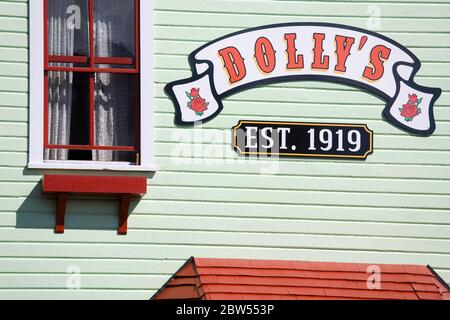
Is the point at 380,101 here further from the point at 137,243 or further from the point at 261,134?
the point at 137,243

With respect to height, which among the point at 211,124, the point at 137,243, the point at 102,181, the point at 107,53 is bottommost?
the point at 137,243

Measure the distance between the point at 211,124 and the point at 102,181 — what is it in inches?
Answer: 48.9

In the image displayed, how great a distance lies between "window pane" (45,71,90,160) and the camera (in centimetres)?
891

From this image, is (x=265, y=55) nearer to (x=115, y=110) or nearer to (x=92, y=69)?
(x=115, y=110)

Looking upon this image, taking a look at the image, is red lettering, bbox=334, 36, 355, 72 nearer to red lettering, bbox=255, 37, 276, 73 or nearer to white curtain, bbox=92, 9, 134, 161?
red lettering, bbox=255, 37, 276, 73

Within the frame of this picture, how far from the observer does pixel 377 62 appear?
9156 mm

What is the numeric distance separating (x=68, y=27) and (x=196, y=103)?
1516 mm

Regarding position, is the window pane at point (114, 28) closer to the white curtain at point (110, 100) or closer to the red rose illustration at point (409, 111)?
the white curtain at point (110, 100)

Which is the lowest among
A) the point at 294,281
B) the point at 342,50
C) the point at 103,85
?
the point at 294,281

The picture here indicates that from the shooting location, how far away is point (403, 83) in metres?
9.17

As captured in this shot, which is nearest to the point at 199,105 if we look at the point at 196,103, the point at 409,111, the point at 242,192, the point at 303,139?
the point at 196,103
